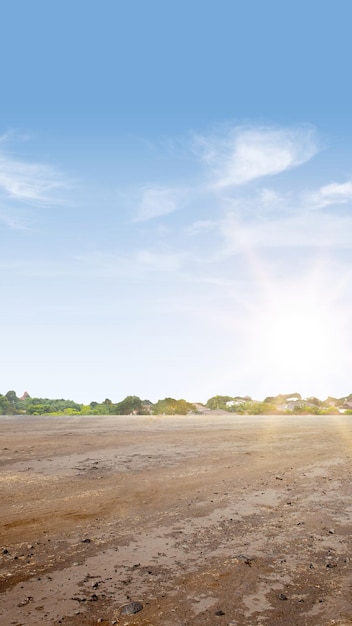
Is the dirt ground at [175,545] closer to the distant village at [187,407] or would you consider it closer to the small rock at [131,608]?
the small rock at [131,608]

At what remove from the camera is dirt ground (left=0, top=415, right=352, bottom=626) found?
4.73 metres

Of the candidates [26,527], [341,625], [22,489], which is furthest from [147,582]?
[22,489]

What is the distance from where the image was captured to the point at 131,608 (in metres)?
4.69

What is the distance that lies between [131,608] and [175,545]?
212 centimetres

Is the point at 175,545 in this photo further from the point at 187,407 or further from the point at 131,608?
the point at 187,407

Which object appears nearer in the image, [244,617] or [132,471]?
[244,617]

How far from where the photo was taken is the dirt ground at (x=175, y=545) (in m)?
4.73

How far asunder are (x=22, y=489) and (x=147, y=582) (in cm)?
618

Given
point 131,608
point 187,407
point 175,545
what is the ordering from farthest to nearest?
point 187,407 → point 175,545 → point 131,608

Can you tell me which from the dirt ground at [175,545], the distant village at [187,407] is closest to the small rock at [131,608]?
the dirt ground at [175,545]

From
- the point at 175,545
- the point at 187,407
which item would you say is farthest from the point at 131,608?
the point at 187,407

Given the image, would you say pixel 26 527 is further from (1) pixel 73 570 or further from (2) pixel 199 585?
(2) pixel 199 585

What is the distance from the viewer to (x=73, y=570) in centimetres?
575

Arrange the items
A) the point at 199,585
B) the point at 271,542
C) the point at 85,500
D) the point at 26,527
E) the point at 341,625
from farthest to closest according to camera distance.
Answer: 1. the point at 85,500
2. the point at 26,527
3. the point at 271,542
4. the point at 199,585
5. the point at 341,625
